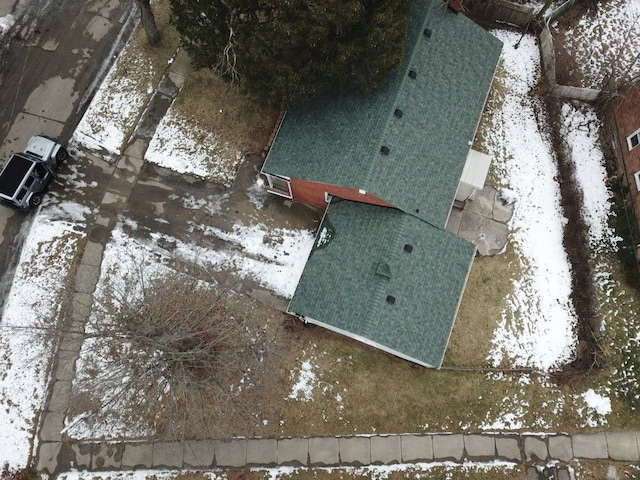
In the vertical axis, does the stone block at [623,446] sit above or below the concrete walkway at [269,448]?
above

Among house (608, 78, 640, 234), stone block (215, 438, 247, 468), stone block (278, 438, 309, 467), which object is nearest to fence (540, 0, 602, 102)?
house (608, 78, 640, 234)

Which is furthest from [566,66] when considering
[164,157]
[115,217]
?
[115,217]

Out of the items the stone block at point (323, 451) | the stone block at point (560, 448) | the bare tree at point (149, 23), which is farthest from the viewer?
the bare tree at point (149, 23)

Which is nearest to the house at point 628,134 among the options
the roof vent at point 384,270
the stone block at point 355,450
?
the roof vent at point 384,270

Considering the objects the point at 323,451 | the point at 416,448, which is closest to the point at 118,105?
the point at 323,451

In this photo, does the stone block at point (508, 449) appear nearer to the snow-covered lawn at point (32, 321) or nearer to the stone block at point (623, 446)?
the stone block at point (623, 446)

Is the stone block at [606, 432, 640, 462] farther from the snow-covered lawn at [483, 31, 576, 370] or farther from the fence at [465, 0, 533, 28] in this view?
the fence at [465, 0, 533, 28]

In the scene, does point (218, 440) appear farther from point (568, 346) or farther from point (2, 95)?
point (2, 95)
